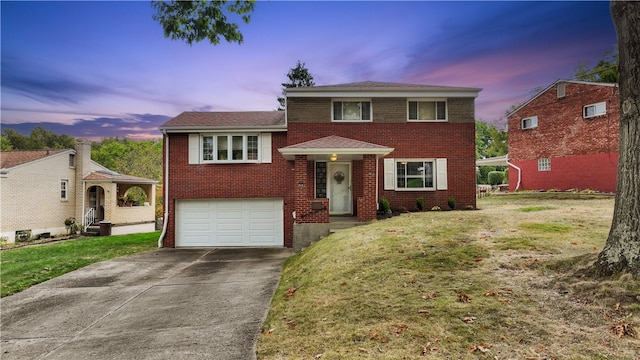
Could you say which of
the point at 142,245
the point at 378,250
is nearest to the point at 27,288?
the point at 142,245

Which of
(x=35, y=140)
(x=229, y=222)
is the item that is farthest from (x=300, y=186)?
(x=35, y=140)

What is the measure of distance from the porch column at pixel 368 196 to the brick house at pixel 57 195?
62.6 feet

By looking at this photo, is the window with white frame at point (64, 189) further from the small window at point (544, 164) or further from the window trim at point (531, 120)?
the small window at point (544, 164)

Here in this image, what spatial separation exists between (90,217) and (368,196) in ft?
73.9

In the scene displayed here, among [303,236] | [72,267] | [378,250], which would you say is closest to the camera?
[378,250]

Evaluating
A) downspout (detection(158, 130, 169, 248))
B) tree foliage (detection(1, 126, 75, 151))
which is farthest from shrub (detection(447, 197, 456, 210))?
tree foliage (detection(1, 126, 75, 151))

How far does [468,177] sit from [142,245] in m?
15.4

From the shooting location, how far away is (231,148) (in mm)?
14641

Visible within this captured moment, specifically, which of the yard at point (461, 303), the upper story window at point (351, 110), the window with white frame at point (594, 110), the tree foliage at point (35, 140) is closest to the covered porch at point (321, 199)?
the upper story window at point (351, 110)

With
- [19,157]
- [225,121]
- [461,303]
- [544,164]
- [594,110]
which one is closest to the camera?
[461,303]

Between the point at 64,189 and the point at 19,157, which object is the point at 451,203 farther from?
the point at 19,157

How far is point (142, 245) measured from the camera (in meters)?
15.4

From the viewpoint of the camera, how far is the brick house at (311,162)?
1430cm

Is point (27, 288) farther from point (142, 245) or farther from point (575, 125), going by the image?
point (575, 125)
